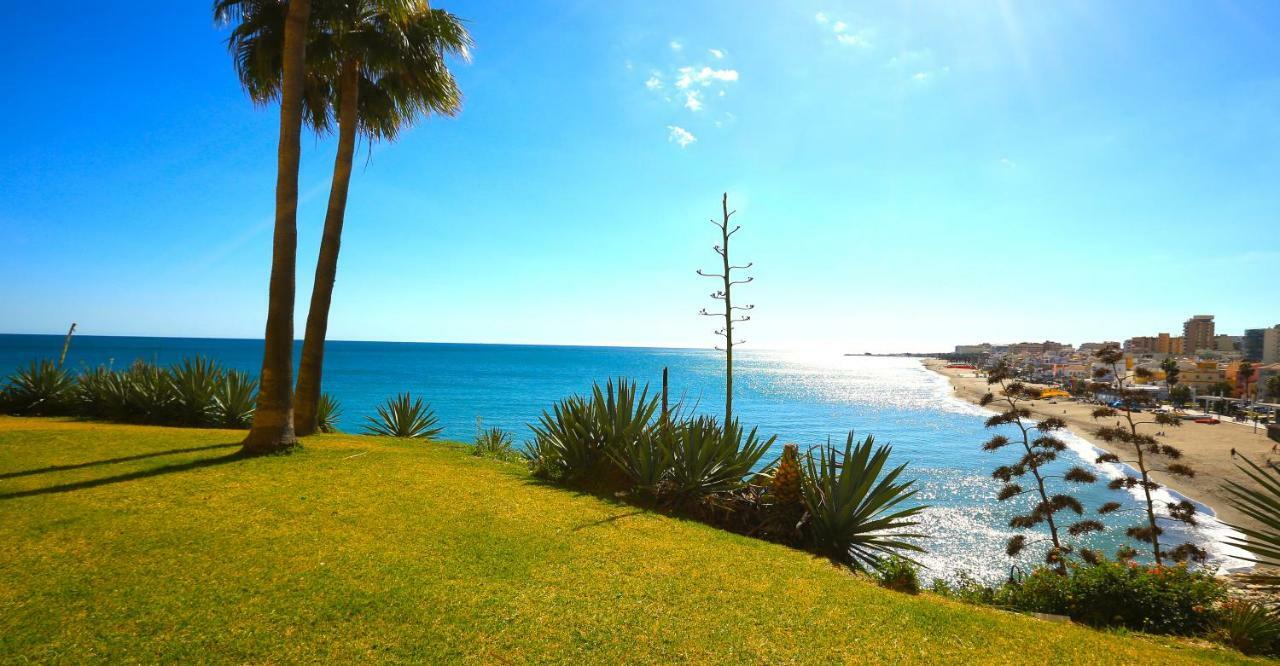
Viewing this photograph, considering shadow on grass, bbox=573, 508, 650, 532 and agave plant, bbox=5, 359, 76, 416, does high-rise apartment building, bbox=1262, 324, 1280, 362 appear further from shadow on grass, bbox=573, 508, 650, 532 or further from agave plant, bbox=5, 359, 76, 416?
agave plant, bbox=5, 359, 76, 416

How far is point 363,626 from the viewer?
122 inches

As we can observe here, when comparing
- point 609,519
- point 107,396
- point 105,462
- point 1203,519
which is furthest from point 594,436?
point 1203,519

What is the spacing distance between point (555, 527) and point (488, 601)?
5.73ft

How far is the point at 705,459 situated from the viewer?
676 centimetres

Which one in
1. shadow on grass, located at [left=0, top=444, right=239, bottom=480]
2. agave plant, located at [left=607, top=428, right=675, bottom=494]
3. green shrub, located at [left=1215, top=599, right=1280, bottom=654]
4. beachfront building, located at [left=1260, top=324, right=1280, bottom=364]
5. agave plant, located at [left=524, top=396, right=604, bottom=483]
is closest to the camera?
green shrub, located at [left=1215, top=599, right=1280, bottom=654]

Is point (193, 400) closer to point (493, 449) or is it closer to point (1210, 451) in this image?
point (493, 449)

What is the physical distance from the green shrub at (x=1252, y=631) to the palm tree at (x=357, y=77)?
11.1 metres

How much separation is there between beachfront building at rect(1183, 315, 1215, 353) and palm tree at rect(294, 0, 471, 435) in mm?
209233

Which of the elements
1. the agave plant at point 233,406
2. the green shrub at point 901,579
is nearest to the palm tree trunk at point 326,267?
the agave plant at point 233,406

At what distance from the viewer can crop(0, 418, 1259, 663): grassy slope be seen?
2.98 meters

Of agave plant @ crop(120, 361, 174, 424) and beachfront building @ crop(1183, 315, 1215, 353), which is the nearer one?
agave plant @ crop(120, 361, 174, 424)

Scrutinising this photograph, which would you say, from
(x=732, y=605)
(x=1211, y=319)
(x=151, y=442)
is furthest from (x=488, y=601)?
(x=1211, y=319)

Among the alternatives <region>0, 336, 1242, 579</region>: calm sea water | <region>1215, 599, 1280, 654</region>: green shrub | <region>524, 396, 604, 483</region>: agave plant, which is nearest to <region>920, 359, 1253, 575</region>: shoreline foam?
<region>0, 336, 1242, 579</region>: calm sea water

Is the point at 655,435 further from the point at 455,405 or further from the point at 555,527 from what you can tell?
the point at 455,405
